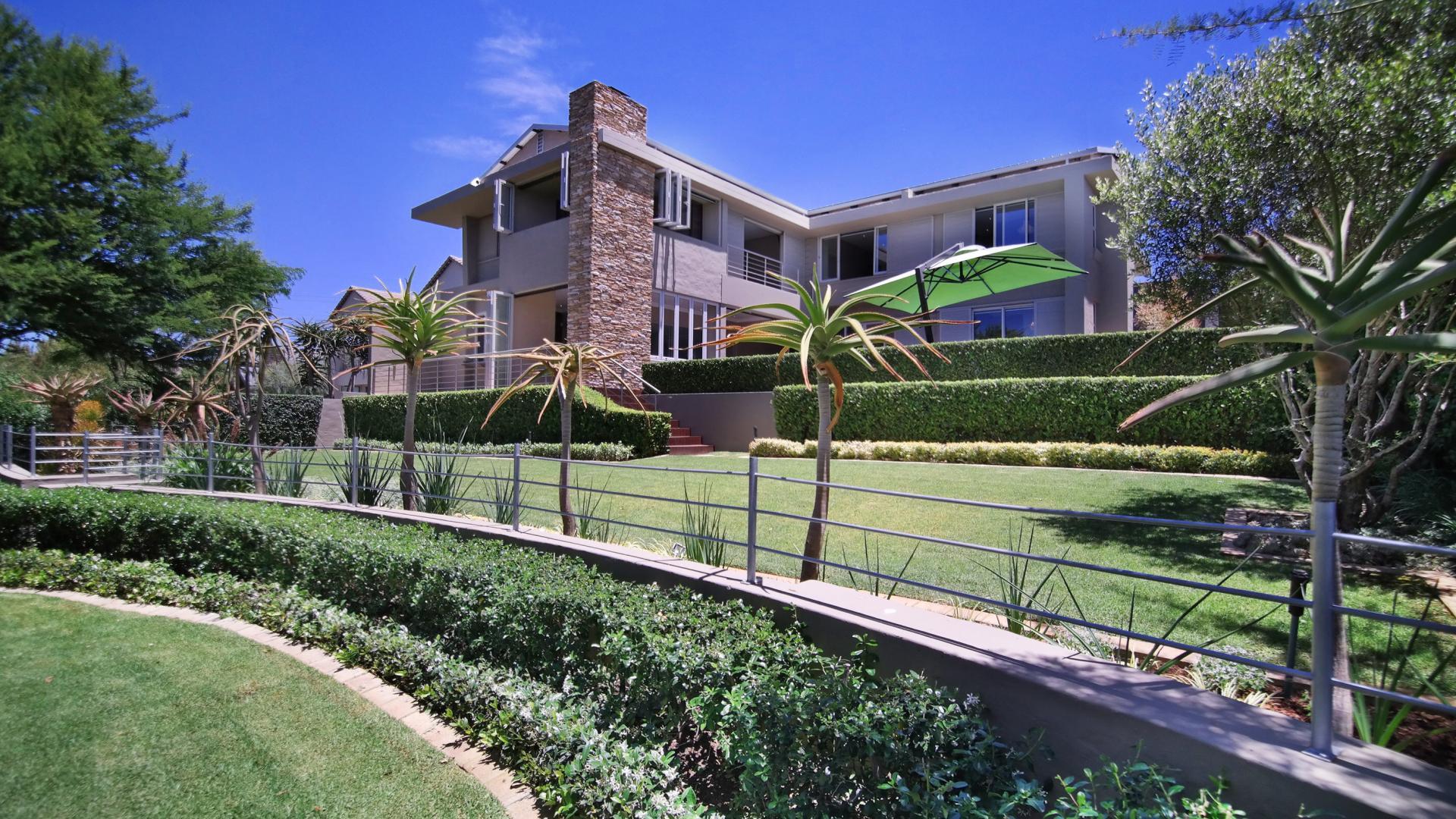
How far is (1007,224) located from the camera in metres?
20.3

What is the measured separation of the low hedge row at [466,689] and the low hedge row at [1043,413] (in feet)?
23.1

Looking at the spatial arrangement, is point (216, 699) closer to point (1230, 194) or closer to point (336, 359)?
point (1230, 194)

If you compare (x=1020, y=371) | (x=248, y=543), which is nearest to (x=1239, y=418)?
(x=1020, y=371)

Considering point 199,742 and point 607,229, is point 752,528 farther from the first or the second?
point 607,229

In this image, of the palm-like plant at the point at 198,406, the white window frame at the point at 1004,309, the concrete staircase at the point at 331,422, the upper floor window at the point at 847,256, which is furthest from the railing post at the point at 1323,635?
the concrete staircase at the point at 331,422

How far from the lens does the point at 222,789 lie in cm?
333

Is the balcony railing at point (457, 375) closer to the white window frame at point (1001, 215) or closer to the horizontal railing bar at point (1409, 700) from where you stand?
the white window frame at point (1001, 215)

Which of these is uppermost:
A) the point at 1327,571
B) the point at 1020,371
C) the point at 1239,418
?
the point at 1020,371

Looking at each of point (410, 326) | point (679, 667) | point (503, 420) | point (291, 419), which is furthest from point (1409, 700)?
point (291, 419)

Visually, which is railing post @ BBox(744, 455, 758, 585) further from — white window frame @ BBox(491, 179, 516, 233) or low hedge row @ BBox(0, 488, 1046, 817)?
white window frame @ BBox(491, 179, 516, 233)

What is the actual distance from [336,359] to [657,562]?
109ft

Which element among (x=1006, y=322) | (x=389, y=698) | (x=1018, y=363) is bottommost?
(x=389, y=698)

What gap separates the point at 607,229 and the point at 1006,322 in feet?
39.1

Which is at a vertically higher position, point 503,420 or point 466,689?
point 503,420
